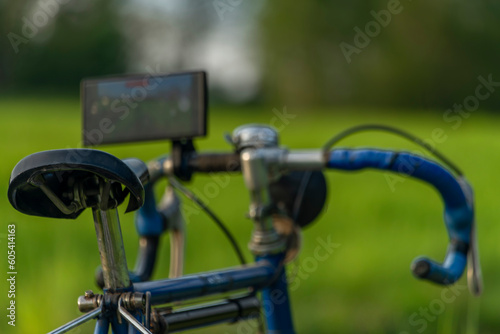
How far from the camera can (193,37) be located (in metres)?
24.8

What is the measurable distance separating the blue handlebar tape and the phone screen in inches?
15.4

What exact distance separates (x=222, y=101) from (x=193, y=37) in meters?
3.85

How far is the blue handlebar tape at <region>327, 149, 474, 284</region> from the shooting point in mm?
2098

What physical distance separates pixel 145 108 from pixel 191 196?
1.11 feet

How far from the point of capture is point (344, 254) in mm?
5172

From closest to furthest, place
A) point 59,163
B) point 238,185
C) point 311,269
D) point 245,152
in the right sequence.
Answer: point 59,163 < point 245,152 < point 311,269 < point 238,185

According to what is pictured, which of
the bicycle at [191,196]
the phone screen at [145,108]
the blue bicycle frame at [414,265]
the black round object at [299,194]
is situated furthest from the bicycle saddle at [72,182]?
the black round object at [299,194]

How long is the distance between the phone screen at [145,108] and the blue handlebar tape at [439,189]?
1.28ft

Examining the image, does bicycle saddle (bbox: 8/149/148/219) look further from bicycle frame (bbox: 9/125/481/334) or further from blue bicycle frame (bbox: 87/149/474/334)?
blue bicycle frame (bbox: 87/149/474/334)

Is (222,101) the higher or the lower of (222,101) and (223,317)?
the lower

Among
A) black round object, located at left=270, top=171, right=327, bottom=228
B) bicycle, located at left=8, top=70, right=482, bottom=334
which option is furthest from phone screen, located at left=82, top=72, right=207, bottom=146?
black round object, located at left=270, top=171, right=327, bottom=228

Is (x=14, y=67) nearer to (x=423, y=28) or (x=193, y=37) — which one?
(x=193, y=37)

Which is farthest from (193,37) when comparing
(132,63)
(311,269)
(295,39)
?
(311,269)

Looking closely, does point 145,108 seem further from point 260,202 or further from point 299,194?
point 299,194
